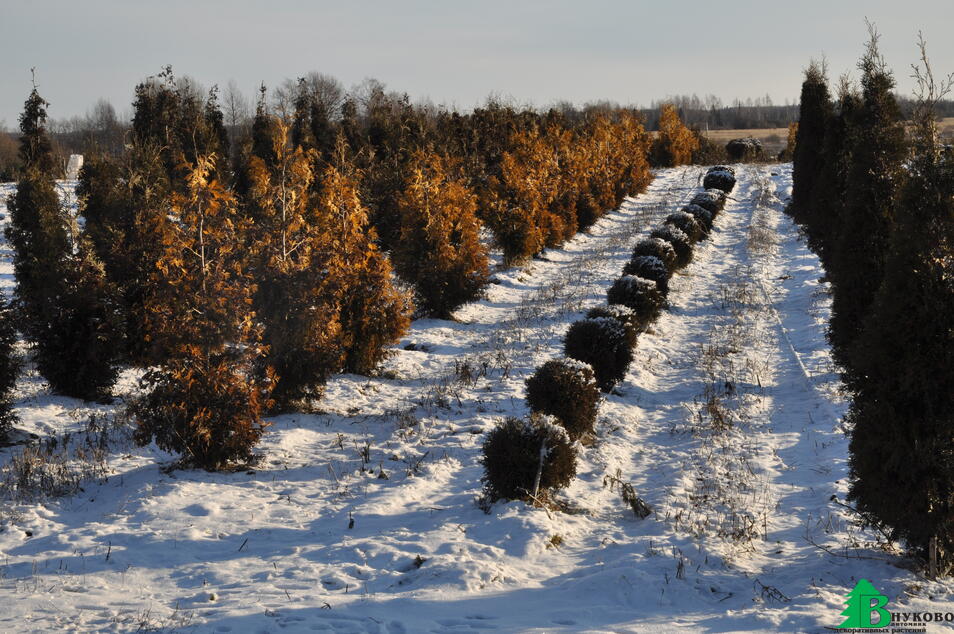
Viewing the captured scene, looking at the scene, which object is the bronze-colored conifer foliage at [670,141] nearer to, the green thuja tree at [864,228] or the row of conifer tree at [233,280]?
the row of conifer tree at [233,280]

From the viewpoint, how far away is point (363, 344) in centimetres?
1053

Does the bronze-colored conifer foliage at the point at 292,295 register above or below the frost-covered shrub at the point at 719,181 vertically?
below

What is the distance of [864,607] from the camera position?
4.62 metres

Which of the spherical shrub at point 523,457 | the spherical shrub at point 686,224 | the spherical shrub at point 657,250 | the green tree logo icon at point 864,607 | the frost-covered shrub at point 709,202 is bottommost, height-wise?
the green tree logo icon at point 864,607

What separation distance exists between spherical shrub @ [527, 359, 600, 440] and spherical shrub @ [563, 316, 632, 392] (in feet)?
6.20

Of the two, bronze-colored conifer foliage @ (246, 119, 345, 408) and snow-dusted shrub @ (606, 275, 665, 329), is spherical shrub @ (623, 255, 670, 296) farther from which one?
bronze-colored conifer foliage @ (246, 119, 345, 408)

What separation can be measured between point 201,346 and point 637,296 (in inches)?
302

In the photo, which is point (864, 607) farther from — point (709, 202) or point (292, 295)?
point (709, 202)

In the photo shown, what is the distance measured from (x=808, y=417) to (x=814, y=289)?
8408mm

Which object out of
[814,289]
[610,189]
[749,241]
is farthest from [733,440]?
[610,189]

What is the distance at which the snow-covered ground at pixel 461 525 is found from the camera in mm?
4734

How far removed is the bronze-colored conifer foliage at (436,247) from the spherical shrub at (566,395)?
6408mm

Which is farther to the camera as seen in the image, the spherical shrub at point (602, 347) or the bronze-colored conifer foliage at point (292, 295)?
the spherical shrub at point (602, 347)

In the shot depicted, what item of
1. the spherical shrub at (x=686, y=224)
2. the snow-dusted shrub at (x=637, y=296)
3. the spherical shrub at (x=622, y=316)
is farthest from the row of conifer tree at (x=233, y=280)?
the spherical shrub at (x=686, y=224)
